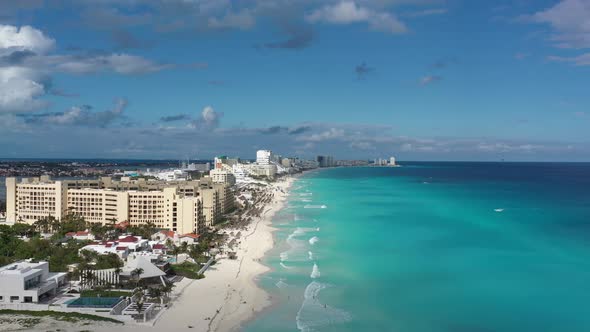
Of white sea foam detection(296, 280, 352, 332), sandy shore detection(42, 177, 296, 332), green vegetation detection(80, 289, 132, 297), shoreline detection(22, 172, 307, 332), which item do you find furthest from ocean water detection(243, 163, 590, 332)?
green vegetation detection(80, 289, 132, 297)

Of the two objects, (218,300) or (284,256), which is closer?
(218,300)

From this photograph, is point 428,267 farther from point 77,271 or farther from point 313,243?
point 77,271

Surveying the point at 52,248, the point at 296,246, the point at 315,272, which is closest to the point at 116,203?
the point at 52,248

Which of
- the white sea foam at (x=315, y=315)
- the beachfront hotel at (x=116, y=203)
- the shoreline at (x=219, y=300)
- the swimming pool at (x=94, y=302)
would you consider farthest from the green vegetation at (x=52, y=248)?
the white sea foam at (x=315, y=315)

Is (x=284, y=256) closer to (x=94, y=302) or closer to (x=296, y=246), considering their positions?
(x=296, y=246)

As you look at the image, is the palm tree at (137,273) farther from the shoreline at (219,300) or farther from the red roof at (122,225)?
the red roof at (122,225)

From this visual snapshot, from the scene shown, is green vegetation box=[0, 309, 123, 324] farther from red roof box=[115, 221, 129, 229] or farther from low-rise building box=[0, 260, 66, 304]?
red roof box=[115, 221, 129, 229]
